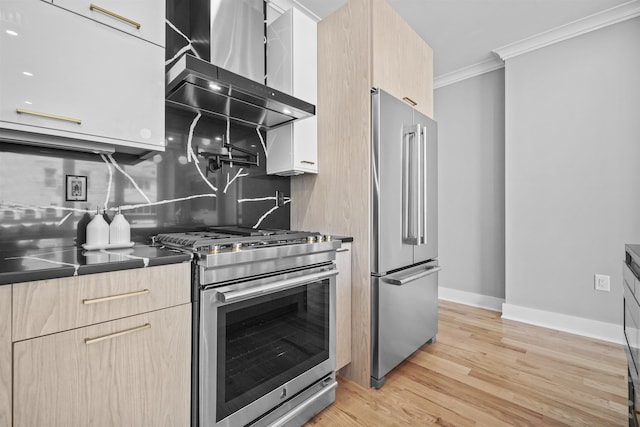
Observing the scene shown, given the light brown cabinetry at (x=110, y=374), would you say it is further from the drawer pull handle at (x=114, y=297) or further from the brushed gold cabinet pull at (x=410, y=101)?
the brushed gold cabinet pull at (x=410, y=101)

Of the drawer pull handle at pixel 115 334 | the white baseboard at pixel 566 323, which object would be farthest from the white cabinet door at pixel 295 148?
the white baseboard at pixel 566 323

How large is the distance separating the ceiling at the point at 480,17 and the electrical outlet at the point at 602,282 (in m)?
2.30

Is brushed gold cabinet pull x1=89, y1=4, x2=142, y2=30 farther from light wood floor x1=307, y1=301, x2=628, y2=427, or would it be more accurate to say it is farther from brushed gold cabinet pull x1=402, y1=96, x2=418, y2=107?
light wood floor x1=307, y1=301, x2=628, y2=427

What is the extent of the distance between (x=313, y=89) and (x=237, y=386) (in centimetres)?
187

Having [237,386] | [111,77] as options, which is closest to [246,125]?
[111,77]

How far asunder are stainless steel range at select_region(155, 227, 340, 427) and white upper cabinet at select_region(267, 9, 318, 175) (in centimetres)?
67

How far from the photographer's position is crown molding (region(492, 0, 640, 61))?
2438 millimetres

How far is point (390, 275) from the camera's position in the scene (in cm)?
190

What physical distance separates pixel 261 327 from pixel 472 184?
3086 millimetres

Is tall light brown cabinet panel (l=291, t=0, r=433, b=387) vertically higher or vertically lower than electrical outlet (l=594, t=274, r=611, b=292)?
higher

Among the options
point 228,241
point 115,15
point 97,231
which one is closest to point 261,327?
point 228,241

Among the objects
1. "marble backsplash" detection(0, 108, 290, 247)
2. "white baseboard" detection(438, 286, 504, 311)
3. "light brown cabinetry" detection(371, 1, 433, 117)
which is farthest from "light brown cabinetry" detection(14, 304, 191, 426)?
"white baseboard" detection(438, 286, 504, 311)

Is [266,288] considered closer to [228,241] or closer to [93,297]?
[228,241]

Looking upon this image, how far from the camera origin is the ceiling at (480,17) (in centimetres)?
239
